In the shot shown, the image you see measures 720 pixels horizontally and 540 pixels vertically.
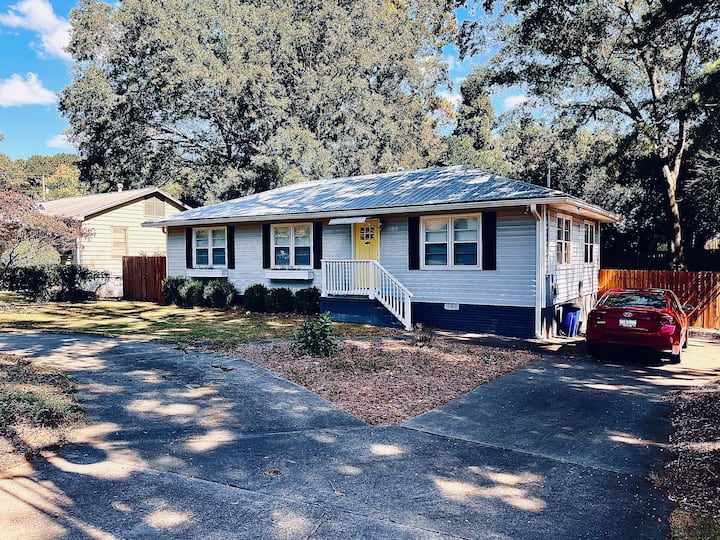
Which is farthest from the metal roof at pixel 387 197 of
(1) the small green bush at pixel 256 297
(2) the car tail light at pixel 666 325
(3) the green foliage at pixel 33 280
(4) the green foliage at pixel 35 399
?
(4) the green foliage at pixel 35 399

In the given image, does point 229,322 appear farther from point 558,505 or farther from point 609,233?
point 609,233

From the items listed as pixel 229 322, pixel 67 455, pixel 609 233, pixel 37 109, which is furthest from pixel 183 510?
pixel 37 109

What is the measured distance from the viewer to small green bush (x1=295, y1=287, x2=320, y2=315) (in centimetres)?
1598

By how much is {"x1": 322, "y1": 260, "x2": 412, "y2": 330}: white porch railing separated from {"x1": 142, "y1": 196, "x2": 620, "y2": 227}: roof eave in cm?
145

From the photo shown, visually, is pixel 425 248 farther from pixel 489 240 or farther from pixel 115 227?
pixel 115 227

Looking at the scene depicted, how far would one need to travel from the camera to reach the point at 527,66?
18281 mm

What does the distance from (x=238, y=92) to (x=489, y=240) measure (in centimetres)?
1930

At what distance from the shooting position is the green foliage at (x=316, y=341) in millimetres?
→ 9531

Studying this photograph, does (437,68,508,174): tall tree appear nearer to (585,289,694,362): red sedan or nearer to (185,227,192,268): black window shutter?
(185,227,192,268): black window shutter

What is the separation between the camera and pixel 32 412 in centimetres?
564

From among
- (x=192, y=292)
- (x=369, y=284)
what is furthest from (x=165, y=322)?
(x=369, y=284)

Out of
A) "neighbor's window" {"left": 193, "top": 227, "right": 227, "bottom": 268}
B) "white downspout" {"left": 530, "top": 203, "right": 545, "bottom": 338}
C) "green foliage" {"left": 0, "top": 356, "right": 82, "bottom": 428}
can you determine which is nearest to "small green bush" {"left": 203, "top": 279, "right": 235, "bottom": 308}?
"neighbor's window" {"left": 193, "top": 227, "right": 227, "bottom": 268}

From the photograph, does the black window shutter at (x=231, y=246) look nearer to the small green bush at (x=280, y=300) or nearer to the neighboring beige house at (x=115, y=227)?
the small green bush at (x=280, y=300)

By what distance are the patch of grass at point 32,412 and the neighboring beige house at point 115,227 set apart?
16.2 m
